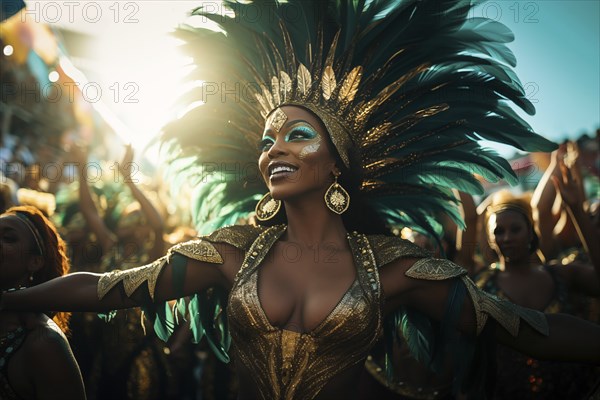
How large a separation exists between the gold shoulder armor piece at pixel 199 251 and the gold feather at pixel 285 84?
0.96 m

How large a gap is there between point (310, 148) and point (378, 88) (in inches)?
26.2

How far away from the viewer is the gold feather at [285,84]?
3012 mm

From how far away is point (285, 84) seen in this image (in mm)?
3027

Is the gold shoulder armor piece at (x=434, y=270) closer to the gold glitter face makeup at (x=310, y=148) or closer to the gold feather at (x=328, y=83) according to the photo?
the gold glitter face makeup at (x=310, y=148)

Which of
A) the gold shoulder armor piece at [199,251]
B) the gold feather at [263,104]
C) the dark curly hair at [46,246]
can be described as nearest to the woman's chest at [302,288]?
the gold shoulder armor piece at [199,251]

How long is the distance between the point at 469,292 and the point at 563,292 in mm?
2069

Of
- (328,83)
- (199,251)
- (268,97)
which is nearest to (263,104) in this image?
(268,97)

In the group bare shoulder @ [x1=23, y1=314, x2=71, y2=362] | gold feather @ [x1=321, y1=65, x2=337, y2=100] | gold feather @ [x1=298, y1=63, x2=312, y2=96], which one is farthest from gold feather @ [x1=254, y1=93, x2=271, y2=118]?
bare shoulder @ [x1=23, y1=314, x2=71, y2=362]

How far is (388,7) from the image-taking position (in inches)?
119

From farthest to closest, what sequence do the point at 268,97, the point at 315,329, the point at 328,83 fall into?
the point at 268,97 → the point at 328,83 → the point at 315,329

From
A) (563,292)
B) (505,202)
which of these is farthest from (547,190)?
(563,292)

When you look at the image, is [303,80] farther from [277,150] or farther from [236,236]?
[236,236]

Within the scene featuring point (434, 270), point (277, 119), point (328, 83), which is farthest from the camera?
point (328, 83)

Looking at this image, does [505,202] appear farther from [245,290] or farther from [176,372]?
[176,372]
